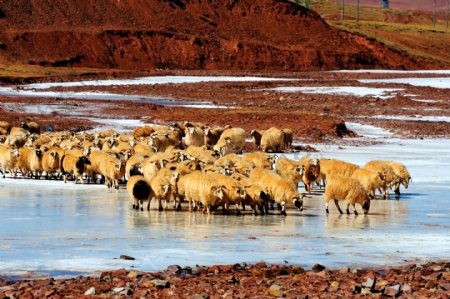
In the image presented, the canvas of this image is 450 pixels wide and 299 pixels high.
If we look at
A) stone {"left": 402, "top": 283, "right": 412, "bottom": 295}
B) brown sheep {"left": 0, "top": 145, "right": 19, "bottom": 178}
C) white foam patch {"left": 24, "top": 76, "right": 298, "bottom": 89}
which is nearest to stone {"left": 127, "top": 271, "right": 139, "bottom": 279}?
stone {"left": 402, "top": 283, "right": 412, "bottom": 295}

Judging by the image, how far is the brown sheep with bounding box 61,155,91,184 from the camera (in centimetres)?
2173

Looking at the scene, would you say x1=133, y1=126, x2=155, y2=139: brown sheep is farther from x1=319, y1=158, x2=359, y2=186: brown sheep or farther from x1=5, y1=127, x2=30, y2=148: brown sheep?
x1=319, y1=158, x2=359, y2=186: brown sheep

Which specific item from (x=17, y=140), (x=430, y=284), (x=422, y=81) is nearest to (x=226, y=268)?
(x=430, y=284)

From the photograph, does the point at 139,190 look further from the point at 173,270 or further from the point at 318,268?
the point at 318,268


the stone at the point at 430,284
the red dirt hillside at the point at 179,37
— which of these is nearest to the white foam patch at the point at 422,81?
the red dirt hillside at the point at 179,37

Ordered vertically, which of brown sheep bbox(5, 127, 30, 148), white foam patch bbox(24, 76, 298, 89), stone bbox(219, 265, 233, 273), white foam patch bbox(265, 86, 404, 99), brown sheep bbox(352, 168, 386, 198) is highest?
white foam patch bbox(24, 76, 298, 89)

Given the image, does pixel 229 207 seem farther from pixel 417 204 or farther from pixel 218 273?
pixel 218 273

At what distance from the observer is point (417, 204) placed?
1920 cm

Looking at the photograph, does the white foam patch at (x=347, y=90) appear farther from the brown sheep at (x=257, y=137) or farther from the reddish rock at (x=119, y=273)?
the reddish rock at (x=119, y=273)

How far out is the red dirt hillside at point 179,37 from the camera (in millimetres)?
102125

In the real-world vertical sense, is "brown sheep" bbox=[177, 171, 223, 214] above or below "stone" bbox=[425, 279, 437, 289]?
above

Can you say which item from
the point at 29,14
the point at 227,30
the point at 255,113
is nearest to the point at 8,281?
the point at 255,113

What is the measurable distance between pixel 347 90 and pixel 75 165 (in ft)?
163

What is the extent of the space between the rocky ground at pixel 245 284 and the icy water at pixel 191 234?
2.32 ft
